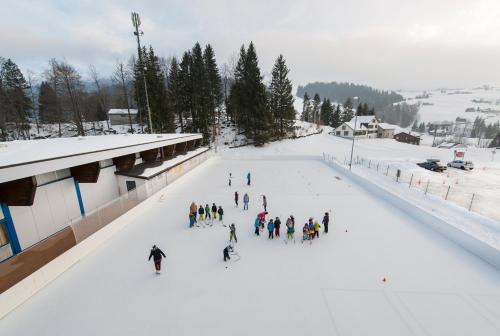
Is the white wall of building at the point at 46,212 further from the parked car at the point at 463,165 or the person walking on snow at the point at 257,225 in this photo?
the parked car at the point at 463,165

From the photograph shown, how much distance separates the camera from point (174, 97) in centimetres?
3966

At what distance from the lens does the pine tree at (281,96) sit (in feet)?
129

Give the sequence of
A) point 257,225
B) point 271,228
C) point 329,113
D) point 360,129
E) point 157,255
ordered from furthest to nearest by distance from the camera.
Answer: point 329,113 → point 360,129 → point 257,225 → point 271,228 → point 157,255

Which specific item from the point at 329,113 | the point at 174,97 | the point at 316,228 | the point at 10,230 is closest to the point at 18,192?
the point at 10,230

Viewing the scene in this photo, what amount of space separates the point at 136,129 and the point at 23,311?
41.2 meters

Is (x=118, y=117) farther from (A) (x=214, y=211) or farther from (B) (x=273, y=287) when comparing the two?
(B) (x=273, y=287)

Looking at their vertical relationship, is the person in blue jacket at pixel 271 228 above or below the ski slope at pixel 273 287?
above

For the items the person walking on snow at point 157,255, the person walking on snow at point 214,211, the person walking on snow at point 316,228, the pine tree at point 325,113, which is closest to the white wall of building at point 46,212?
the person walking on snow at point 157,255

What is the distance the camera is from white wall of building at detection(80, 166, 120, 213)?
11.5m

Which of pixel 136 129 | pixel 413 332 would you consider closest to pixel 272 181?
pixel 413 332

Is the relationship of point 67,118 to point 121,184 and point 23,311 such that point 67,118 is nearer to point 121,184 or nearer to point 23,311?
point 121,184

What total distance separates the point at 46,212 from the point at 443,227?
18359 millimetres

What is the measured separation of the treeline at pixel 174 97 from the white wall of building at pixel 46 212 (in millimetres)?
26423

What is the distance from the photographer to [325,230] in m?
10.3
